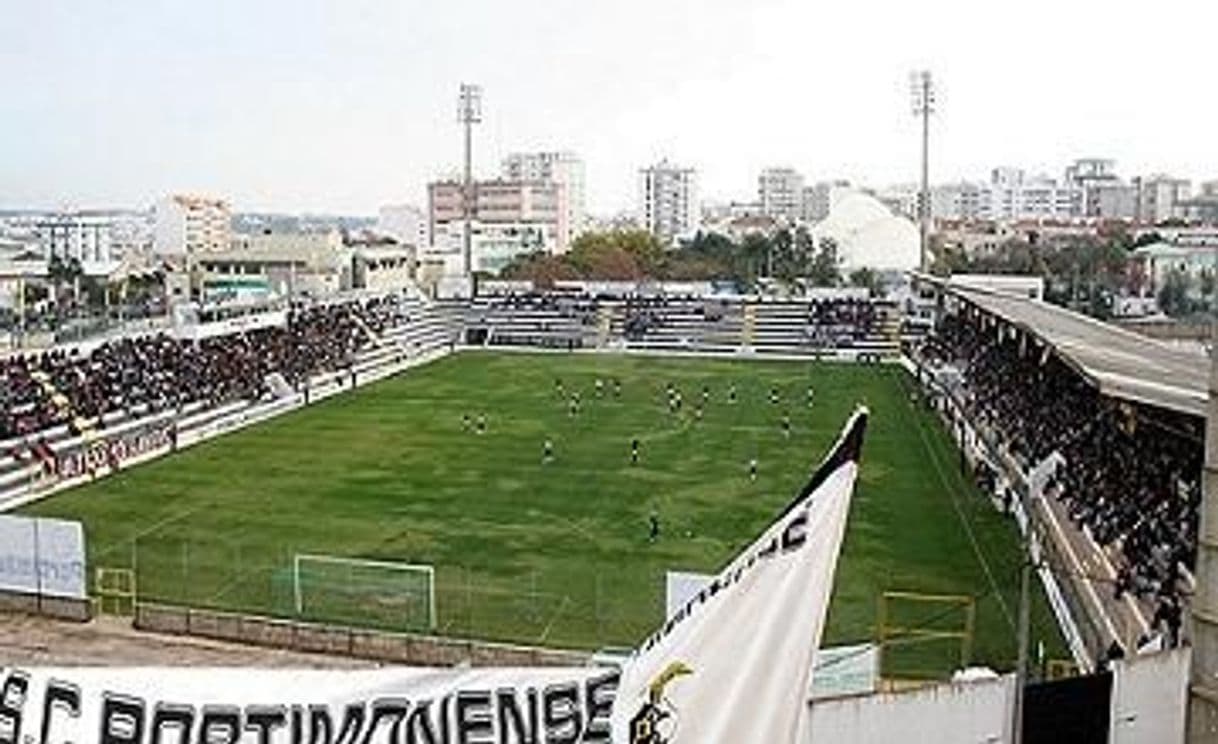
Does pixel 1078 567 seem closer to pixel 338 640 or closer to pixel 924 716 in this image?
pixel 338 640

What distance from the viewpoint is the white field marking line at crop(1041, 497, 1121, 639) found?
16.9 metres

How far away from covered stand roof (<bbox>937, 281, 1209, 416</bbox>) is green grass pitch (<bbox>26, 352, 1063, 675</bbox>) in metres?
3.82

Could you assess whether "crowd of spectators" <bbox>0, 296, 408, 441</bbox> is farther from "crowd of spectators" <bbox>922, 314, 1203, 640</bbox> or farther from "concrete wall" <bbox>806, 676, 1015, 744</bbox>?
"concrete wall" <bbox>806, 676, 1015, 744</bbox>

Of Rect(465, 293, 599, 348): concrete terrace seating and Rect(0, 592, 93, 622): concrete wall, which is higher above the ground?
Rect(465, 293, 599, 348): concrete terrace seating

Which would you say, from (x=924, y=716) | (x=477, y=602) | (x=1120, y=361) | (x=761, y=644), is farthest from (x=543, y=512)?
(x=761, y=644)

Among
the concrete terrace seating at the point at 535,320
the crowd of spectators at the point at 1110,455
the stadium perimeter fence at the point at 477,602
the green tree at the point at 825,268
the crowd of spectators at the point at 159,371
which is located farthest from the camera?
the green tree at the point at 825,268

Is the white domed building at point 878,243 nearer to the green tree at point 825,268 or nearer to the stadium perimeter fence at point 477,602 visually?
the green tree at point 825,268

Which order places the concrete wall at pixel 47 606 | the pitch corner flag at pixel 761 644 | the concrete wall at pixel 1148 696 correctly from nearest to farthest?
the pitch corner flag at pixel 761 644 < the concrete wall at pixel 1148 696 < the concrete wall at pixel 47 606

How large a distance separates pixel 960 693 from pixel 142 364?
1496 inches

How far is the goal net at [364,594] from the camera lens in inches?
773

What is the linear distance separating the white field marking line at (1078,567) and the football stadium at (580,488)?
8cm

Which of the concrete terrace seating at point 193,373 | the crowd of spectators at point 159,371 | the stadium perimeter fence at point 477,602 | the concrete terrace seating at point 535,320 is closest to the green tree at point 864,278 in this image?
the concrete terrace seating at point 535,320

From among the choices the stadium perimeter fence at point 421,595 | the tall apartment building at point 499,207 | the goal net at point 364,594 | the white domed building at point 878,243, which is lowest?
the stadium perimeter fence at point 421,595

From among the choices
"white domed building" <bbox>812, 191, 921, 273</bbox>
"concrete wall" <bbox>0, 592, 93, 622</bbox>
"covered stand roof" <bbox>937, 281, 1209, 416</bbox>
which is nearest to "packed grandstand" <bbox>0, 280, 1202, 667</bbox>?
"covered stand roof" <bbox>937, 281, 1209, 416</bbox>
